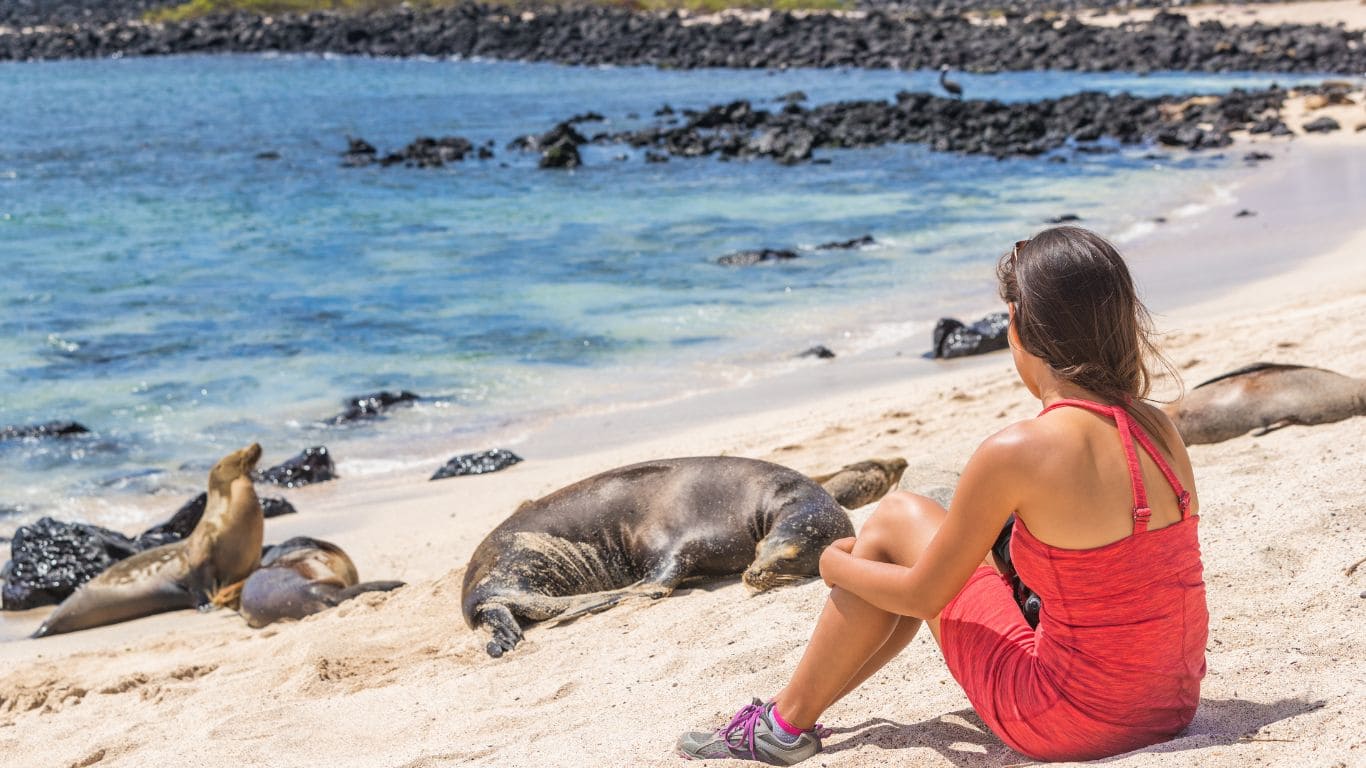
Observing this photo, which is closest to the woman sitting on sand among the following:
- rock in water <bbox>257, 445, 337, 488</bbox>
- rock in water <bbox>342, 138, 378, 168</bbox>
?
rock in water <bbox>257, 445, 337, 488</bbox>

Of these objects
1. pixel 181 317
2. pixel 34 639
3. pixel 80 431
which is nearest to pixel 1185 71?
pixel 181 317

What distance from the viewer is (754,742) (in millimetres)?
3328

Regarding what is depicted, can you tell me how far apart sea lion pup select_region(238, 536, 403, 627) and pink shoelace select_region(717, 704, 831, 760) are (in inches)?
131

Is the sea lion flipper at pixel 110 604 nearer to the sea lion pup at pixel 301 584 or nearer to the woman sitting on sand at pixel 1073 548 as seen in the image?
the sea lion pup at pixel 301 584

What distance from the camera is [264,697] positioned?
4863 mm

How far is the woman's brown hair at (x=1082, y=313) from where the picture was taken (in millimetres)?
2768

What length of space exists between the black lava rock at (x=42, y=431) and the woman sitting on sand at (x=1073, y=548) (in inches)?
335

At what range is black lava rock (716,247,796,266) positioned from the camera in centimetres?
1576

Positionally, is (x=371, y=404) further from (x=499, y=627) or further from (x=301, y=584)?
(x=499, y=627)

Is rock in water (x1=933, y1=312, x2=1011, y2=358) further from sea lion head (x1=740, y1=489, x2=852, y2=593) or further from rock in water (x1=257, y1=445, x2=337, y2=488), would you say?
sea lion head (x1=740, y1=489, x2=852, y2=593)

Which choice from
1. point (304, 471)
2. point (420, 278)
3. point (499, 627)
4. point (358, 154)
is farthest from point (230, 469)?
point (358, 154)

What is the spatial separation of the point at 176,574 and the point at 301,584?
1009mm

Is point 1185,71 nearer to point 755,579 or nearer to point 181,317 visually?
point 181,317

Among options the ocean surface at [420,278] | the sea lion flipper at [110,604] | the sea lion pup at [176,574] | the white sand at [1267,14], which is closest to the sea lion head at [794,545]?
the sea lion pup at [176,574]
